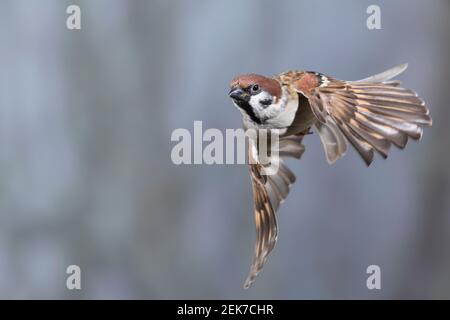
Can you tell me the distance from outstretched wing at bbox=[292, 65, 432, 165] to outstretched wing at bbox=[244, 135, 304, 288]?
8cm

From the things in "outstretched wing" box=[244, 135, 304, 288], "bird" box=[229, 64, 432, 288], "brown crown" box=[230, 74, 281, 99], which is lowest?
"outstretched wing" box=[244, 135, 304, 288]

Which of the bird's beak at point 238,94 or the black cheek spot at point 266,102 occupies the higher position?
the bird's beak at point 238,94

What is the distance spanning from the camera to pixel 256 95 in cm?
83

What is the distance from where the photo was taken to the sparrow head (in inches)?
31.8

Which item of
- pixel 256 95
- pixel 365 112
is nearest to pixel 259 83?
pixel 256 95

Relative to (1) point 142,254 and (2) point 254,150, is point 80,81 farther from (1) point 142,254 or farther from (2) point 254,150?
(2) point 254,150

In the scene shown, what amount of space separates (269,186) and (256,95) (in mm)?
142

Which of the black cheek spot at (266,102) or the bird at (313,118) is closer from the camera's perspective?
the bird at (313,118)

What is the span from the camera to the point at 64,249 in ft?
7.79

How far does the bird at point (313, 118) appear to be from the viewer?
0.69 m

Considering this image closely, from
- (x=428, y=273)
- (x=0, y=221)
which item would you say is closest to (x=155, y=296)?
(x=0, y=221)

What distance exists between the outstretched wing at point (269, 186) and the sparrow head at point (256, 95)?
6 cm

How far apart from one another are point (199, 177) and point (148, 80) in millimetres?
360

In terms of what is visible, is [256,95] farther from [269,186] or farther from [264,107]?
[269,186]
